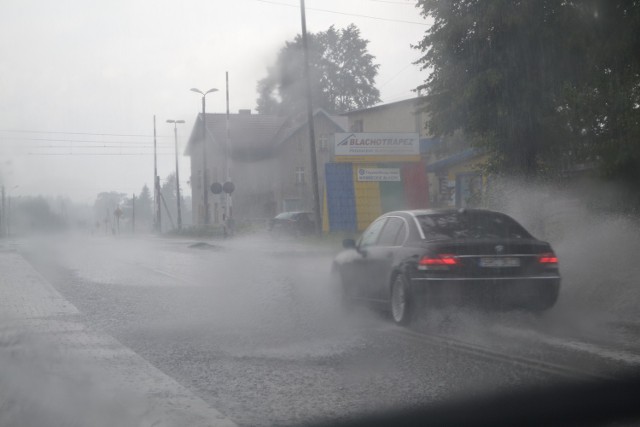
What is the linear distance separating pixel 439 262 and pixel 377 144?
97.5ft

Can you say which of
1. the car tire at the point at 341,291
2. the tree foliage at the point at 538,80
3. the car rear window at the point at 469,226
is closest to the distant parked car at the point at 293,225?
the tree foliage at the point at 538,80

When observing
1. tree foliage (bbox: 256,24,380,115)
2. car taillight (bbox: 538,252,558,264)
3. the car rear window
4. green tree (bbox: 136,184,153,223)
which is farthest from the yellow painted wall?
green tree (bbox: 136,184,153,223)

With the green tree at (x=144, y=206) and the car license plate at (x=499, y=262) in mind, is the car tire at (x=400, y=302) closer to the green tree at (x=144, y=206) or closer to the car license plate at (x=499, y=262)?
the car license plate at (x=499, y=262)

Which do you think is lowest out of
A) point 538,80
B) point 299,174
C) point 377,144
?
point 538,80

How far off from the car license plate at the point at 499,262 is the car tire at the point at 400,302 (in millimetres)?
886

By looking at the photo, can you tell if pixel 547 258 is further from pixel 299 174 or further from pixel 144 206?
pixel 144 206

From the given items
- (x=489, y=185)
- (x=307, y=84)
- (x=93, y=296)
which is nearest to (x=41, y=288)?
(x=93, y=296)

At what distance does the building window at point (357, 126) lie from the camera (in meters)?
59.7

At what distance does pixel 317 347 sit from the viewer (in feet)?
28.1

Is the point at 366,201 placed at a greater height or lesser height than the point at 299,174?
lesser

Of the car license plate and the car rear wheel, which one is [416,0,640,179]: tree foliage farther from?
the car rear wheel

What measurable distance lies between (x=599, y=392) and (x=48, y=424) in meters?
3.93

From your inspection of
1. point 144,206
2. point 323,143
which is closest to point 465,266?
point 323,143

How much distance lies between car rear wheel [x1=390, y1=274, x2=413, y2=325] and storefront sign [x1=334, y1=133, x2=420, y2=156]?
2802 cm
